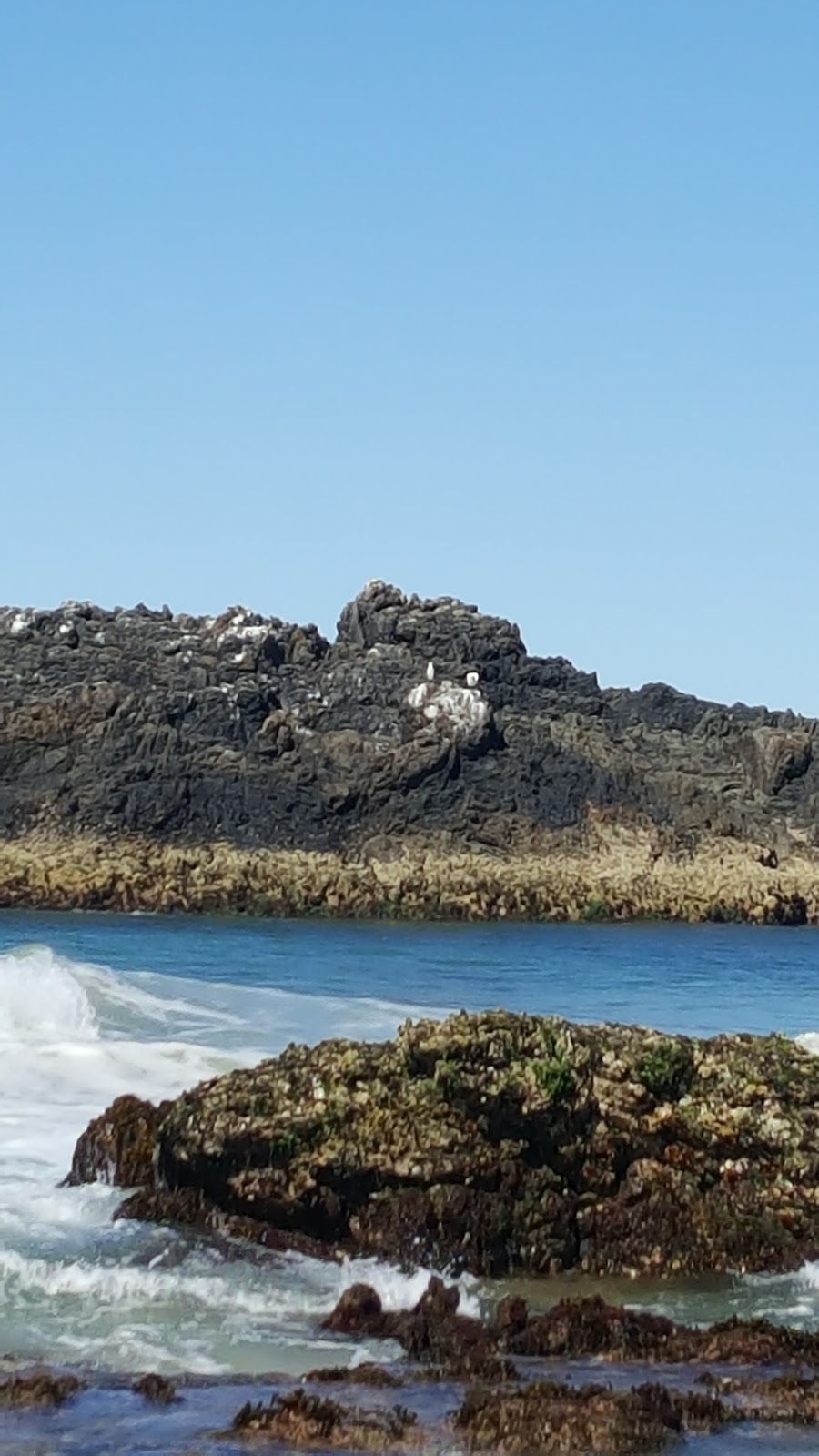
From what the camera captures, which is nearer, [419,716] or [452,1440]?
[452,1440]

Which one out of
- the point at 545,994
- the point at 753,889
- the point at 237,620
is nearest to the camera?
the point at 545,994

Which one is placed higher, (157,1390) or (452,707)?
(452,707)

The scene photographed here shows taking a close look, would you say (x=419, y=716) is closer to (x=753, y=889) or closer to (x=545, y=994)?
(x=753, y=889)

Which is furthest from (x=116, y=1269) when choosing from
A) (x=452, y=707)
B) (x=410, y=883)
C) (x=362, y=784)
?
(x=452, y=707)

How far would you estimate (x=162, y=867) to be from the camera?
202 feet

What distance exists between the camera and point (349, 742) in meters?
70.4

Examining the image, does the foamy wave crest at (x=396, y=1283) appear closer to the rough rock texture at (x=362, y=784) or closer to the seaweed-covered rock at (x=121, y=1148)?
the seaweed-covered rock at (x=121, y=1148)

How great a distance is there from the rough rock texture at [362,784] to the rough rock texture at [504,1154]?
1864 inches

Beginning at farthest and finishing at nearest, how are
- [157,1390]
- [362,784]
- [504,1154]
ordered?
[362,784] < [504,1154] < [157,1390]

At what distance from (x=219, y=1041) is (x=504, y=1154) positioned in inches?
404

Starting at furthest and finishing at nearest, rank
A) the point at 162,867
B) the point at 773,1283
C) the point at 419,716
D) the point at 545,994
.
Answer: the point at 419,716 < the point at 162,867 < the point at 545,994 < the point at 773,1283

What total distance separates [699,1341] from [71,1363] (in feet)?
9.59

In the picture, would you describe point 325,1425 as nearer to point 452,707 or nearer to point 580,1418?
point 580,1418

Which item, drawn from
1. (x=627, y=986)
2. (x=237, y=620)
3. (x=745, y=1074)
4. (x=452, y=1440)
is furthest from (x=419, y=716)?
(x=452, y=1440)
